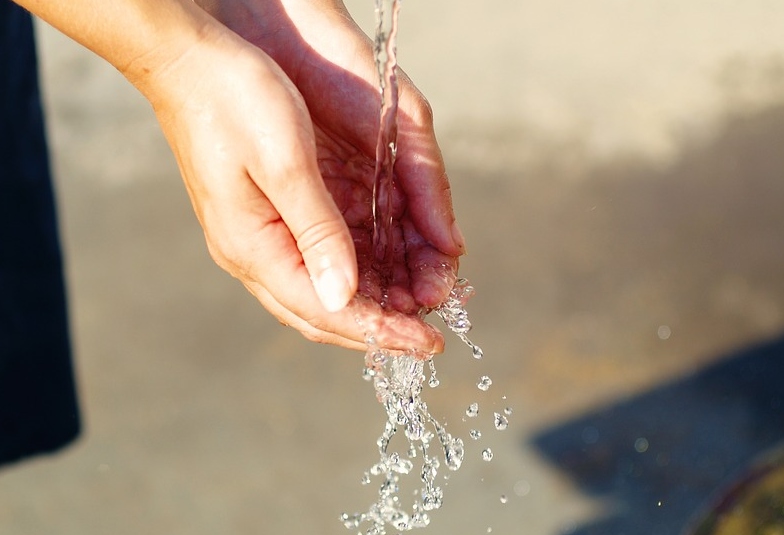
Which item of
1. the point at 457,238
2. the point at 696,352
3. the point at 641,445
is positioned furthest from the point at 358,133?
the point at 696,352

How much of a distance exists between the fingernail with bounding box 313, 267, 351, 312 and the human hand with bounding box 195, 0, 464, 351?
5.9 inches

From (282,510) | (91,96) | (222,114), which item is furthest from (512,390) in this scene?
(91,96)

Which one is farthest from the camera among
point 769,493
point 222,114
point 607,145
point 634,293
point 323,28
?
point 607,145

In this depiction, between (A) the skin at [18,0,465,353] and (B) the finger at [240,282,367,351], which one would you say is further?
(B) the finger at [240,282,367,351]

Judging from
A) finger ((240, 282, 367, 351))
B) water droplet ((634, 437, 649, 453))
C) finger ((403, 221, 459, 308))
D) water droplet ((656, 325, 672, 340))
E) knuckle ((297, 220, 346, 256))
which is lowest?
water droplet ((634, 437, 649, 453))

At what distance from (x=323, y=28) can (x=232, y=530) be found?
1191mm

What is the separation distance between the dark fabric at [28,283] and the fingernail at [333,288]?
4.29ft

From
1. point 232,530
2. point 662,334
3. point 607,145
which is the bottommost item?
point 232,530

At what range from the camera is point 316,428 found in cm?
219

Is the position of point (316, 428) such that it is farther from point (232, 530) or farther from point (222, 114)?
point (222, 114)

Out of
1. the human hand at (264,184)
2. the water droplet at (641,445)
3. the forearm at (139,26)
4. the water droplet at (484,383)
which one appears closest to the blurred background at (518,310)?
the water droplet at (641,445)

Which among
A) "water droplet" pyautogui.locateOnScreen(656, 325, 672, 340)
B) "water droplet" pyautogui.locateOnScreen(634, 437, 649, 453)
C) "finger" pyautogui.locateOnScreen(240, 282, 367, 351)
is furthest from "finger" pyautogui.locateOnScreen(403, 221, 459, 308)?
"water droplet" pyautogui.locateOnScreen(656, 325, 672, 340)

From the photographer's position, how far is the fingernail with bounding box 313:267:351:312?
113cm

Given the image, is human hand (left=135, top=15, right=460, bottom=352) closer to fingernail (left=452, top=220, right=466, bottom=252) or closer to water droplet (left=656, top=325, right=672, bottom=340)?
fingernail (left=452, top=220, right=466, bottom=252)
